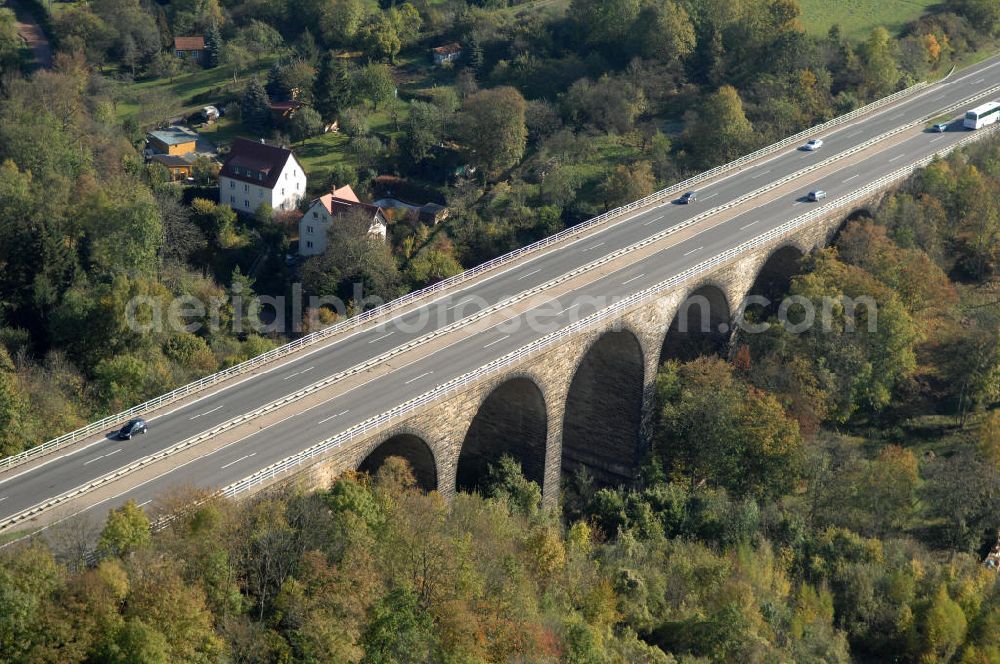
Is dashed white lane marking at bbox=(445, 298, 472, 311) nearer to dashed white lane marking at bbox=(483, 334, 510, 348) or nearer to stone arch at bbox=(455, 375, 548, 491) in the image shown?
dashed white lane marking at bbox=(483, 334, 510, 348)

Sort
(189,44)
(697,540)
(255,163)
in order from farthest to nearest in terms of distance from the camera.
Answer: (189,44) < (255,163) < (697,540)

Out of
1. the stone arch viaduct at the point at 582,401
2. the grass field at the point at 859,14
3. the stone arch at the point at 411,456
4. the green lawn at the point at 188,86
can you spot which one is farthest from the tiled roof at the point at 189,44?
the stone arch at the point at 411,456

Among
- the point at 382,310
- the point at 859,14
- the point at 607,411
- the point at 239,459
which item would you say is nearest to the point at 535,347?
the point at 607,411

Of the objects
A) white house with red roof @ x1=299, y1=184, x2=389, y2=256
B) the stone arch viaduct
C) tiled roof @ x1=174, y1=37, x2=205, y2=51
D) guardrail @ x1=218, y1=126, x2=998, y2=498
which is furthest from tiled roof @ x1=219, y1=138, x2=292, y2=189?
guardrail @ x1=218, y1=126, x2=998, y2=498

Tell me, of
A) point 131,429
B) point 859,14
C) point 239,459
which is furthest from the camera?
point 859,14

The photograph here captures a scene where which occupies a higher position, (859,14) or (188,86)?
(859,14)

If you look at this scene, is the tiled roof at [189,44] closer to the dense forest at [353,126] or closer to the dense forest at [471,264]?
the dense forest at [353,126]

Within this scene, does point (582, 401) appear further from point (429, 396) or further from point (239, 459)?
point (239, 459)
